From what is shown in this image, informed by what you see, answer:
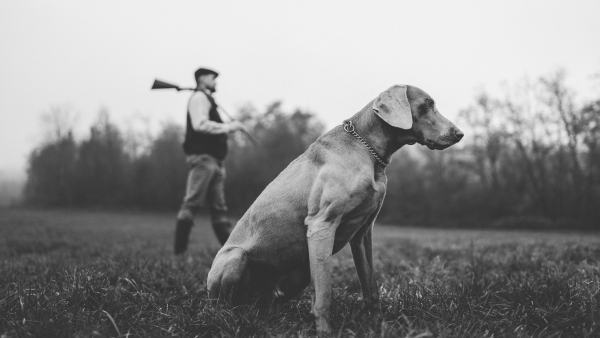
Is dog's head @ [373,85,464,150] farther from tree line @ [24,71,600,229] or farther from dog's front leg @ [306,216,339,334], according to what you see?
tree line @ [24,71,600,229]

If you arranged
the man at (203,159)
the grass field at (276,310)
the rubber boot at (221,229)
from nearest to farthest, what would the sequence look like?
the grass field at (276,310), the man at (203,159), the rubber boot at (221,229)

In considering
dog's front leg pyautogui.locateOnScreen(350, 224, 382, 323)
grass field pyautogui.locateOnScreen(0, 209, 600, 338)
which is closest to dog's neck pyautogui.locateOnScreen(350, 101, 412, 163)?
dog's front leg pyautogui.locateOnScreen(350, 224, 382, 323)

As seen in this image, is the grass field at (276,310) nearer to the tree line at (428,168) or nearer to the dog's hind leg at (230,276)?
the dog's hind leg at (230,276)

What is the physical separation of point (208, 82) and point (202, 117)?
80 centimetres

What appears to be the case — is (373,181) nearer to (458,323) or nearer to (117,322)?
(458,323)

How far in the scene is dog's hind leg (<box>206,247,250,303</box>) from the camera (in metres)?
2.60

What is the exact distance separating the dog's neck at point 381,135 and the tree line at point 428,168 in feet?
79.0

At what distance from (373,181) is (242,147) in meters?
39.0

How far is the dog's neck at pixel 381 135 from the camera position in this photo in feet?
8.72

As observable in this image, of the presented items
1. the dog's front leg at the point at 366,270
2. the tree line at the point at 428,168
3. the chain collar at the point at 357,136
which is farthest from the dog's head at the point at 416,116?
the tree line at the point at 428,168

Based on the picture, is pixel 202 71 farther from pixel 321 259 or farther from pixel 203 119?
pixel 321 259

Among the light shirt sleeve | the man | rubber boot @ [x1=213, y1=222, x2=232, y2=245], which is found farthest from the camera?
rubber boot @ [x1=213, y1=222, x2=232, y2=245]

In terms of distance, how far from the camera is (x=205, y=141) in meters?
5.64

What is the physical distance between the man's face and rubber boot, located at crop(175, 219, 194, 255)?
212 centimetres
